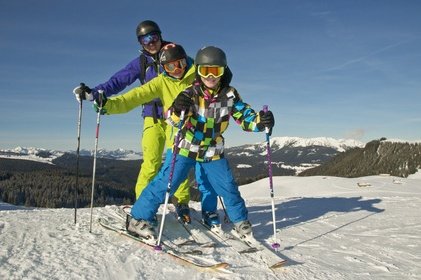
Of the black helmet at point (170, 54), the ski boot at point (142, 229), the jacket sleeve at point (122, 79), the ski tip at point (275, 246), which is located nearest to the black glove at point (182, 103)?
the black helmet at point (170, 54)

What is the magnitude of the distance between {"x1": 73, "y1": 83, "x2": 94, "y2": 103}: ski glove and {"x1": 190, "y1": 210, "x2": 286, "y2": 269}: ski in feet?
8.22

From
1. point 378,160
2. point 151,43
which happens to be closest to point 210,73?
point 151,43

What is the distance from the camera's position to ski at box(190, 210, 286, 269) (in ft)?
14.2

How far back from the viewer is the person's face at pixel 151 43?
5996mm

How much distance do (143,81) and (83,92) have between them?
1490 millimetres

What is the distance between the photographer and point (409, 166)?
3233 inches

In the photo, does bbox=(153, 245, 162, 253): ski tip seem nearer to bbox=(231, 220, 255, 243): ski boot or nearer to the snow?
the snow

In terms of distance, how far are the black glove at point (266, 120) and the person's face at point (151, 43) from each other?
7.00 ft

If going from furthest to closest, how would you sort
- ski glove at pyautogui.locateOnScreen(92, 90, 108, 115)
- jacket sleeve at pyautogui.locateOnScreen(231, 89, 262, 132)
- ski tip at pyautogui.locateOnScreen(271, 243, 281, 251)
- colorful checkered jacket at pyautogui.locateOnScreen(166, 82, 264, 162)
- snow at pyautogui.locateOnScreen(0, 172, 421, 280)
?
jacket sleeve at pyautogui.locateOnScreen(231, 89, 262, 132) < colorful checkered jacket at pyautogui.locateOnScreen(166, 82, 264, 162) < ski tip at pyautogui.locateOnScreen(271, 243, 281, 251) < ski glove at pyautogui.locateOnScreen(92, 90, 108, 115) < snow at pyautogui.locateOnScreen(0, 172, 421, 280)

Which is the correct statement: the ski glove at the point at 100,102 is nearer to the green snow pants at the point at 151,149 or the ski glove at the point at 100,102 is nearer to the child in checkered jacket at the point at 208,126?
the child in checkered jacket at the point at 208,126

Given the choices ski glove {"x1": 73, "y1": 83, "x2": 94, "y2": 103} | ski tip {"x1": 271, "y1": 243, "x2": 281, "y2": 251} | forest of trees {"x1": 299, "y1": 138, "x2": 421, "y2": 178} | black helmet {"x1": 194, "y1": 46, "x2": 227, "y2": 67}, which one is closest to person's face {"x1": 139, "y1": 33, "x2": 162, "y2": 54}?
black helmet {"x1": 194, "y1": 46, "x2": 227, "y2": 67}

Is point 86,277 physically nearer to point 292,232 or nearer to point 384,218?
point 292,232

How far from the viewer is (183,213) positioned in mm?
6062

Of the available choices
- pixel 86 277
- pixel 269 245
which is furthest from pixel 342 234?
pixel 86 277
